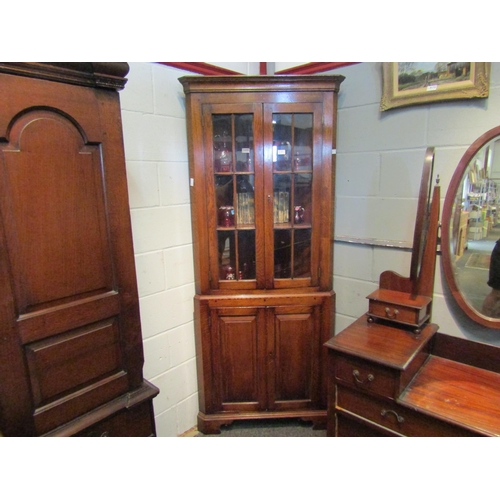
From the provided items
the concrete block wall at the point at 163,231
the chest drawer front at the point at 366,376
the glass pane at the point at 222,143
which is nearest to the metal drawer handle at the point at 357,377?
the chest drawer front at the point at 366,376

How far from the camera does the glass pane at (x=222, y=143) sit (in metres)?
1.58

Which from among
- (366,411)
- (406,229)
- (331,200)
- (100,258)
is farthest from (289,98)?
(366,411)

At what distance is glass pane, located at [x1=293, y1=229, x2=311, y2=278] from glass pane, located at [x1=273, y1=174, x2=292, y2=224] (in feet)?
0.34

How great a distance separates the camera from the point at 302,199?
1671 mm

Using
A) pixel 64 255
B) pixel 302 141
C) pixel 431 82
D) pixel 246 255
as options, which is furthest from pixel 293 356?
pixel 431 82

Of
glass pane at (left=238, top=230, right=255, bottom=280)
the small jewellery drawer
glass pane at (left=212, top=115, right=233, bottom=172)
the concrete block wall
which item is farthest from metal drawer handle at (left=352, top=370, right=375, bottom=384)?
glass pane at (left=212, top=115, right=233, bottom=172)

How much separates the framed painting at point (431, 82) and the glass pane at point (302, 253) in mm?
704

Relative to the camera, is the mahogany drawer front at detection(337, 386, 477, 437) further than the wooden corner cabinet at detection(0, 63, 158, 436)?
Yes

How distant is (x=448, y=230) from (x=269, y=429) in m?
1.40

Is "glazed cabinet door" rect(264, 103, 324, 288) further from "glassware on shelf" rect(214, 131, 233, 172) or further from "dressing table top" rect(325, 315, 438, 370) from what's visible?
"dressing table top" rect(325, 315, 438, 370)

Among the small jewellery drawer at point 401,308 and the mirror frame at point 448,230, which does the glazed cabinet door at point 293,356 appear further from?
the mirror frame at point 448,230

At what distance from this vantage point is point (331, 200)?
161 cm

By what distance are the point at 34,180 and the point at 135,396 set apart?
69 centimetres

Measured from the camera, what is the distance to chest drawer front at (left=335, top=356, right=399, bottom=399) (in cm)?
113
